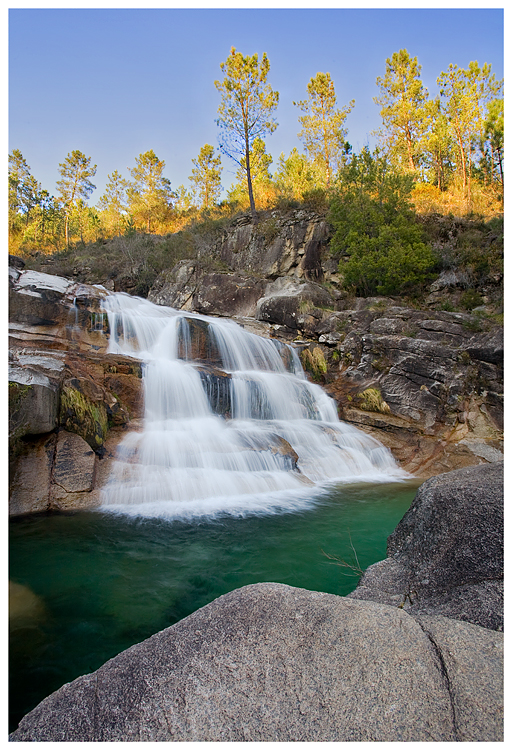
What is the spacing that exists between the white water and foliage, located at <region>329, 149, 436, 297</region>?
6.25 meters

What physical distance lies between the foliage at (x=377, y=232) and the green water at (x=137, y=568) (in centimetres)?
1265

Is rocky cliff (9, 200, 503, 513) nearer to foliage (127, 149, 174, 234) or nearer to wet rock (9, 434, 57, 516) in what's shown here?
wet rock (9, 434, 57, 516)

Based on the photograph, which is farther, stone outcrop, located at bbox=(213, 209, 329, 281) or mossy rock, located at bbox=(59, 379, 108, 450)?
stone outcrop, located at bbox=(213, 209, 329, 281)

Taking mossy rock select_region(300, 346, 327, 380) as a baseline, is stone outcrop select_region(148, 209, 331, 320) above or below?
above

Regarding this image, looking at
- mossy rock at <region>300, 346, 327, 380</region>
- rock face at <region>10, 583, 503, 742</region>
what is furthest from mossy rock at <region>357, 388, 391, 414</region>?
rock face at <region>10, 583, 503, 742</region>

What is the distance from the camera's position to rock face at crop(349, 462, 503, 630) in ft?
8.59

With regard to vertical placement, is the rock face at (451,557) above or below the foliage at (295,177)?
below

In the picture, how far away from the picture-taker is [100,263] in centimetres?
2498

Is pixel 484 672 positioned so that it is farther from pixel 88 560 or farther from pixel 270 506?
pixel 270 506

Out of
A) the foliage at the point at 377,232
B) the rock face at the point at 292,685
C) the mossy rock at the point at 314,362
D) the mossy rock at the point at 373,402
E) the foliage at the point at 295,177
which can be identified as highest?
the foliage at the point at 295,177

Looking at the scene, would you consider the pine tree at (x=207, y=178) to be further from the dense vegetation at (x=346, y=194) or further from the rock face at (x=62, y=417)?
the rock face at (x=62, y=417)

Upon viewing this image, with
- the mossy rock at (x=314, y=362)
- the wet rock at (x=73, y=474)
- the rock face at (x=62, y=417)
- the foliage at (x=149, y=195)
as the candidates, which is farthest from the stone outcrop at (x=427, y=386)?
the foliage at (x=149, y=195)

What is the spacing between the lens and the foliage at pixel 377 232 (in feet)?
55.7

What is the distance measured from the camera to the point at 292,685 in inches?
68.7
